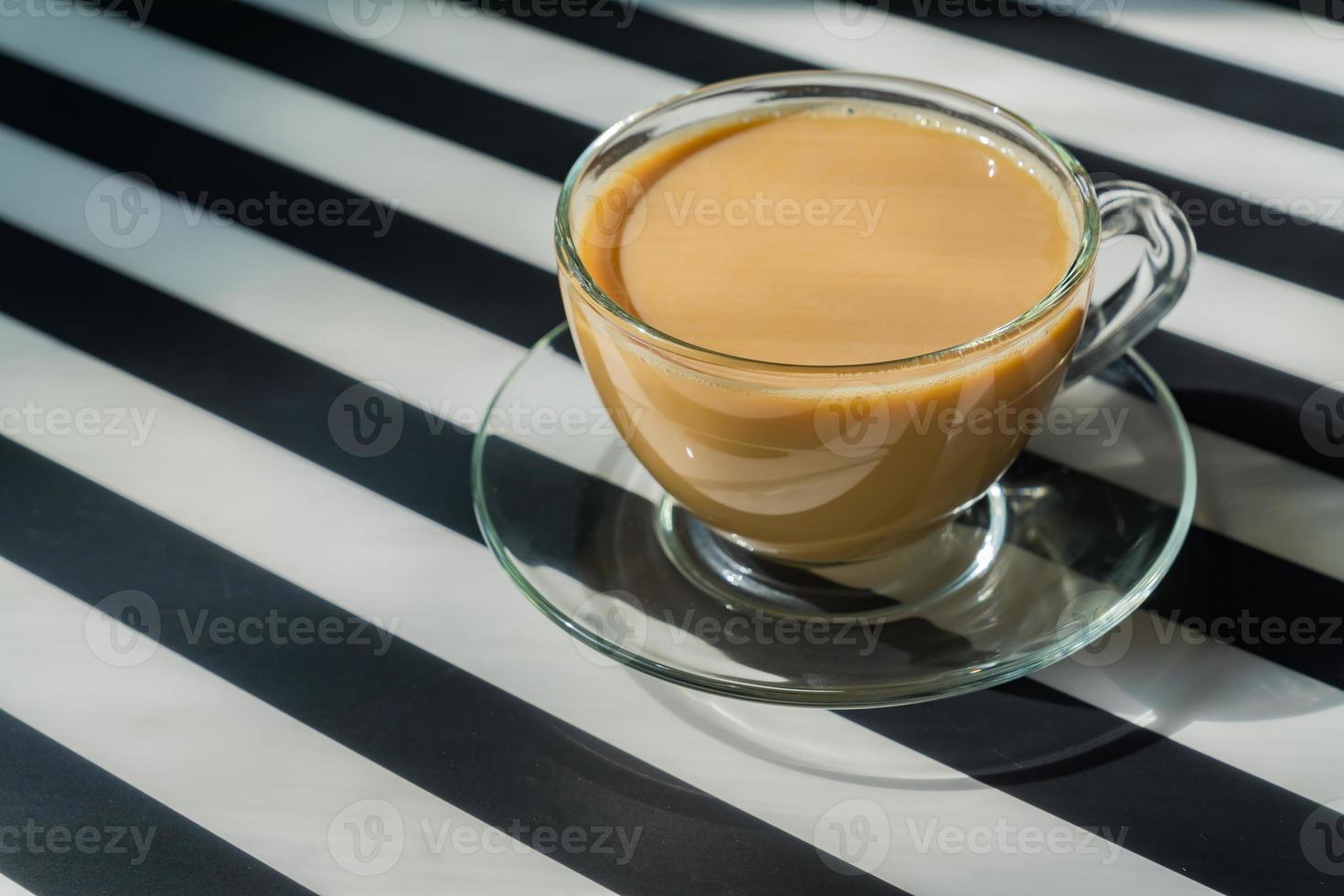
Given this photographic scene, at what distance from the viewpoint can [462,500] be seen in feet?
3.01

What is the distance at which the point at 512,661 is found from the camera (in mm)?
810

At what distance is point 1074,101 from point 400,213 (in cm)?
56

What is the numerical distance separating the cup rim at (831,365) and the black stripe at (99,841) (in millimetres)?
317

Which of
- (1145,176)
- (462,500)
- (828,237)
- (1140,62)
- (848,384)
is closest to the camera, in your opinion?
(848,384)

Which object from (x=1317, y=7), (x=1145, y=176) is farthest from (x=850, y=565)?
(x=1317, y=7)

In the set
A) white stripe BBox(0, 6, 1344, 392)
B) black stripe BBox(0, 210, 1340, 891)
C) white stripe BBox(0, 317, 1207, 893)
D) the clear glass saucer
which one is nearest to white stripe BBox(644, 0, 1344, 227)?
white stripe BBox(0, 6, 1344, 392)

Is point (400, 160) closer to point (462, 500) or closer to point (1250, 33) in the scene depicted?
point (462, 500)

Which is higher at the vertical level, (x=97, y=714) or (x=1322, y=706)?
(x=1322, y=706)

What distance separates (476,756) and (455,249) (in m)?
0.49

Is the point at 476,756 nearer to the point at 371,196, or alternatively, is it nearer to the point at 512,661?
the point at 512,661

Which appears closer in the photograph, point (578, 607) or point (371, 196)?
point (578, 607)

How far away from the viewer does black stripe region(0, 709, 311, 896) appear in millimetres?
708

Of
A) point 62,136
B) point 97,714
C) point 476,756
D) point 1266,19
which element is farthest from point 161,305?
point 1266,19

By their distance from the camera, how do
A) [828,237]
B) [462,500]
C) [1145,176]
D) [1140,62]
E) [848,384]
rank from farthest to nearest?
1. [1140,62]
2. [1145,176]
3. [462,500]
4. [828,237]
5. [848,384]
